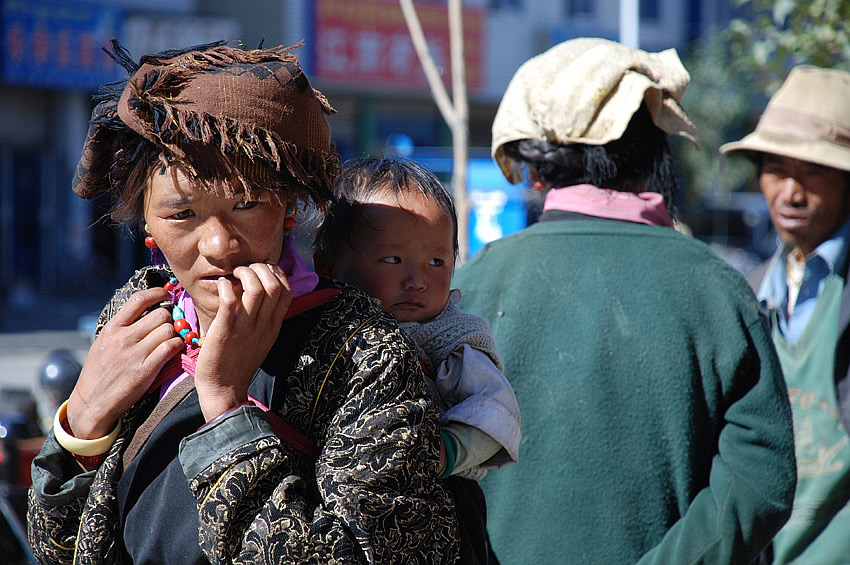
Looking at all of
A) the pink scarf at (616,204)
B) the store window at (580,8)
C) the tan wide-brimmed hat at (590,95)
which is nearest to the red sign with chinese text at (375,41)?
the store window at (580,8)

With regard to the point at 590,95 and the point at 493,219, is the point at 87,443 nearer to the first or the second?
the point at 590,95

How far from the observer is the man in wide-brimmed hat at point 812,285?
2.91 m

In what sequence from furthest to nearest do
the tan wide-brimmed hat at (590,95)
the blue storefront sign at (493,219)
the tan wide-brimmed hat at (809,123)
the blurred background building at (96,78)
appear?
1. the blurred background building at (96,78)
2. the blue storefront sign at (493,219)
3. the tan wide-brimmed hat at (809,123)
4. the tan wide-brimmed hat at (590,95)

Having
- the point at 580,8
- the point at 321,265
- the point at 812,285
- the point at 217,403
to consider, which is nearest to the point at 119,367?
the point at 217,403

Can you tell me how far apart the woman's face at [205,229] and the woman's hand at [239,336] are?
52 mm

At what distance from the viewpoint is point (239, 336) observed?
134 centimetres

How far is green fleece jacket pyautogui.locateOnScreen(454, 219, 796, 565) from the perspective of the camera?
2.03 m

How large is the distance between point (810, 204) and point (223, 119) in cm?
280

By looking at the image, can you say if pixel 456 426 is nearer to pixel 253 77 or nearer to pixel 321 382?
pixel 321 382

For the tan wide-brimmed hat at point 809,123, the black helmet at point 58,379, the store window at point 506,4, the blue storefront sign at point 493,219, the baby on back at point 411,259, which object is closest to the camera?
the baby on back at point 411,259

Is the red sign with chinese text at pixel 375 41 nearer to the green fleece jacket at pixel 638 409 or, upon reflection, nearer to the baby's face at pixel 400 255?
the green fleece jacket at pixel 638 409

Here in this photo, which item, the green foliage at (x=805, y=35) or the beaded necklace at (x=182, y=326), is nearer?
the beaded necklace at (x=182, y=326)

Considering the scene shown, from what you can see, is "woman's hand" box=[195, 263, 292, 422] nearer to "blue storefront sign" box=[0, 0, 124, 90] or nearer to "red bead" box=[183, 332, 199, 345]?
"red bead" box=[183, 332, 199, 345]

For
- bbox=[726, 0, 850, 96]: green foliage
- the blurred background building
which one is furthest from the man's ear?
the blurred background building
